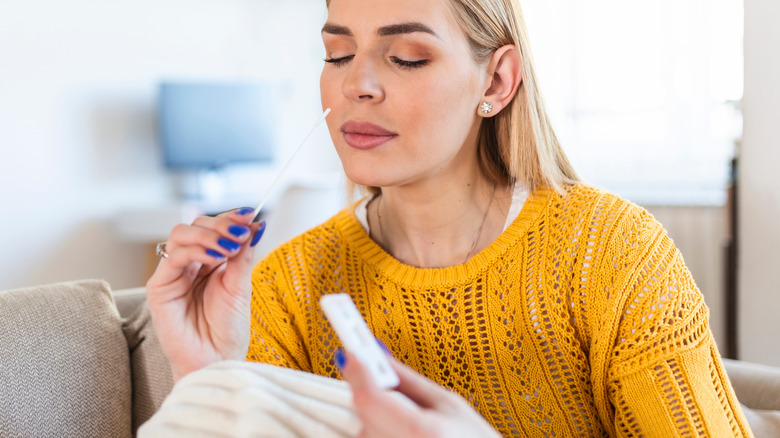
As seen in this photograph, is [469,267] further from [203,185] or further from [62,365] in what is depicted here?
[203,185]

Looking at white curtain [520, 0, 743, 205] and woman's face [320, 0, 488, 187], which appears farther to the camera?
white curtain [520, 0, 743, 205]

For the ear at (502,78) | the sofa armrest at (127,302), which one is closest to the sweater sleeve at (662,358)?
the ear at (502,78)

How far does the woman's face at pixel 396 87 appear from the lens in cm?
109

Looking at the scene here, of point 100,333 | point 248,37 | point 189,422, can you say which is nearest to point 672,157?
point 248,37

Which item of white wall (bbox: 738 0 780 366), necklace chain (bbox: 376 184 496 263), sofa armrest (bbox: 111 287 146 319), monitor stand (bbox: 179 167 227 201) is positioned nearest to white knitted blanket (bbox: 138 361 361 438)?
necklace chain (bbox: 376 184 496 263)

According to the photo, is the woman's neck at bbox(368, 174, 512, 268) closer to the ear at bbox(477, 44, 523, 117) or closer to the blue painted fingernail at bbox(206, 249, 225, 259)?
the ear at bbox(477, 44, 523, 117)

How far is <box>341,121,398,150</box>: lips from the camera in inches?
43.1

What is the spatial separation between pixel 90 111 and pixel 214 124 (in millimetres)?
671

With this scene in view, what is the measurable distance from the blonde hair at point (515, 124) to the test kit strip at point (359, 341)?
2.05 feet

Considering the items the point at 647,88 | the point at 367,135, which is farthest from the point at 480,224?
the point at 647,88

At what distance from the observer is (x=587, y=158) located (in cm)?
391

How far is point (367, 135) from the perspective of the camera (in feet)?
3.63

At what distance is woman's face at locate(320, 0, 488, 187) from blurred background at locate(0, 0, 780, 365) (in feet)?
5.81

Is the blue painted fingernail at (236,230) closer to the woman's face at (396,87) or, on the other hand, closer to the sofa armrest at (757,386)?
the woman's face at (396,87)
